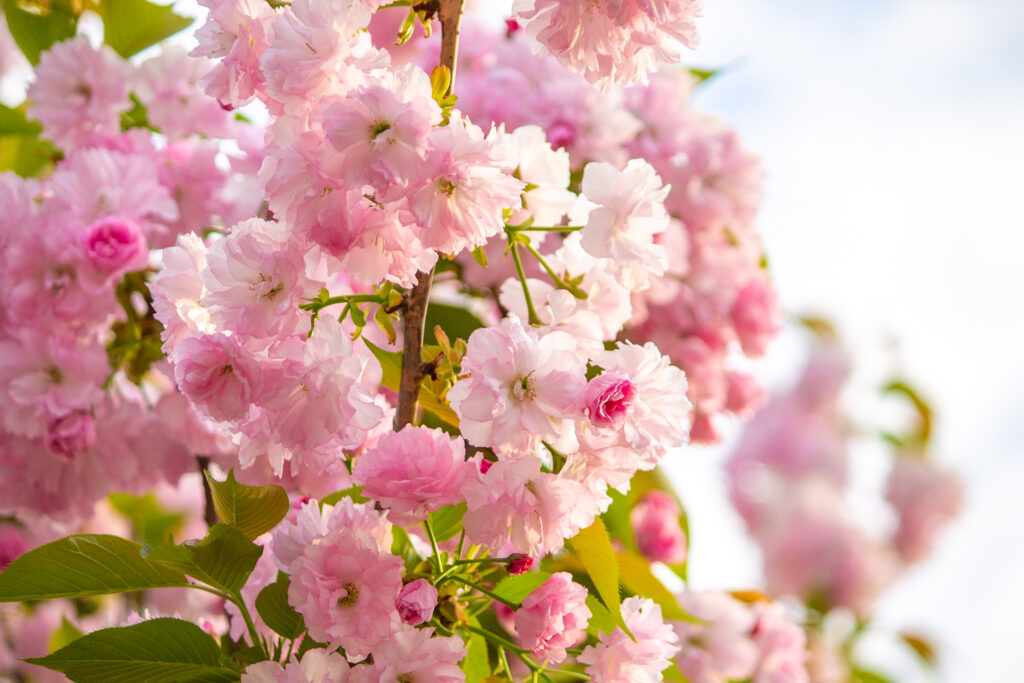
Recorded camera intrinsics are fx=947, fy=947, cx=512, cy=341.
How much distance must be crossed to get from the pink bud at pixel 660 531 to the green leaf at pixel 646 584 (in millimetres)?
284

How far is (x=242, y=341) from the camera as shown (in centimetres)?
51

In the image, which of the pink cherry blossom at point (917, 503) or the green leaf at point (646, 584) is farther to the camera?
the pink cherry blossom at point (917, 503)

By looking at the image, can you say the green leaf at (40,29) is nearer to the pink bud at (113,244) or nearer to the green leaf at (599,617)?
the pink bud at (113,244)

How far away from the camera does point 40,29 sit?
102 centimetres

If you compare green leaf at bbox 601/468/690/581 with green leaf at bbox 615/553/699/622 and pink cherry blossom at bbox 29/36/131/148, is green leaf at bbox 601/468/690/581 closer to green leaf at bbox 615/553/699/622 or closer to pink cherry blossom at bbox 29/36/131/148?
green leaf at bbox 615/553/699/622

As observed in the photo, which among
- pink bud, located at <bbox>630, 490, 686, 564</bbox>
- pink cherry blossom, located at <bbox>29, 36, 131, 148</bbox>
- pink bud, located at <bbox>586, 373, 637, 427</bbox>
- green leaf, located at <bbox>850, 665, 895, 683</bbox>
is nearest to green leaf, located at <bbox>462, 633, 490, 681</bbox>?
pink bud, located at <bbox>586, 373, 637, 427</bbox>

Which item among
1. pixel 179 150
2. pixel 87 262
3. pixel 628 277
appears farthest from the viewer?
pixel 179 150

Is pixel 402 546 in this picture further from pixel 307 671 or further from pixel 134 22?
pixel 134 22

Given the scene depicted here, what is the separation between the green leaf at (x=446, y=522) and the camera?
62cm

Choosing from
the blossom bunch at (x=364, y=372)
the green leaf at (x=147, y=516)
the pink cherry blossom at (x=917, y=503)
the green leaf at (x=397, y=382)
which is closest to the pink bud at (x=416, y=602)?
the blossom bunch at (x=364, y=372)

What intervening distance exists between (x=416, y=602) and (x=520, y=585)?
0.11 meters

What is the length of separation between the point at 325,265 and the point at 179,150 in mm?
490

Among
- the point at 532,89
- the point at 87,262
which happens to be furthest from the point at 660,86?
the point at 87,262

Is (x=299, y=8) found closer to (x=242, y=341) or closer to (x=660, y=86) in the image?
(x=242, y=341)
